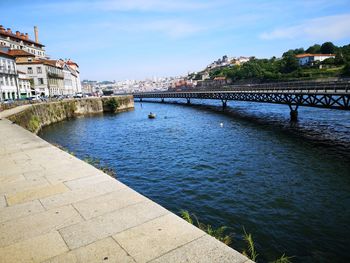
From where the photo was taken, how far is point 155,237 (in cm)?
521

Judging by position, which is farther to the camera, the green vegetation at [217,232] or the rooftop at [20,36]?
the rooftop at [20,36]

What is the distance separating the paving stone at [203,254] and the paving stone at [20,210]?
12.8 feet

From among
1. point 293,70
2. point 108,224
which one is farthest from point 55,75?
point 293,70

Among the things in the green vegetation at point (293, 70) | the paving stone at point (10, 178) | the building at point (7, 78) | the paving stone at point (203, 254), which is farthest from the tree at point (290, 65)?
the paving stone at point (203, 254)

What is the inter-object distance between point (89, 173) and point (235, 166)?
13804 millimetres

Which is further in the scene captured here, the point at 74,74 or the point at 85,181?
the point at 74,74

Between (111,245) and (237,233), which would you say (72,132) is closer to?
(237,233)

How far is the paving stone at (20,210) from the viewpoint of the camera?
6453 mm

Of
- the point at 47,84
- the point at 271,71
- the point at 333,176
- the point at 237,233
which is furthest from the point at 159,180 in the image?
the point at 271,71

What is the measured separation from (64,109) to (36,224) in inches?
2400

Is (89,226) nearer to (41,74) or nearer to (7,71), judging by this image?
(7,71)

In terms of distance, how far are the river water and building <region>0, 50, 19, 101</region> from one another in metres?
32.8

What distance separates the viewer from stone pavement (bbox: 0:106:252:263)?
4.74m

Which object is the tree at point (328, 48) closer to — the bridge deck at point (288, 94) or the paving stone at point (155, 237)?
the bridge deck at point (288, 94)
